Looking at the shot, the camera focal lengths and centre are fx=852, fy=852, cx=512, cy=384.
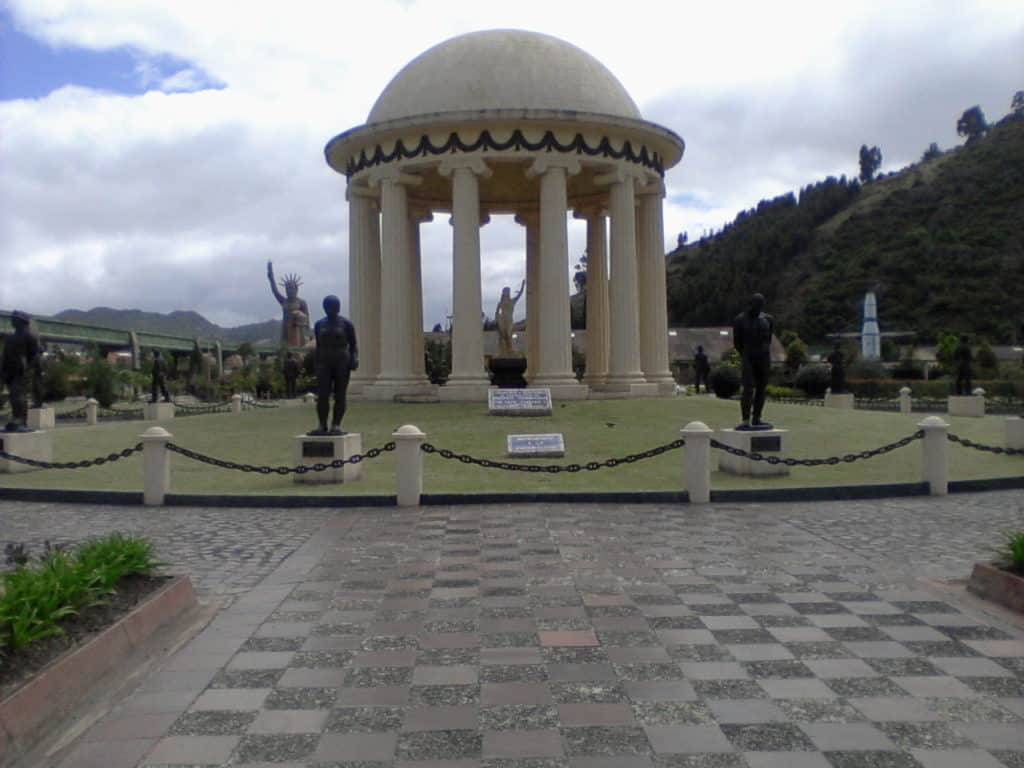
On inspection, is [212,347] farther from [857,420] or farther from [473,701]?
[473,701]

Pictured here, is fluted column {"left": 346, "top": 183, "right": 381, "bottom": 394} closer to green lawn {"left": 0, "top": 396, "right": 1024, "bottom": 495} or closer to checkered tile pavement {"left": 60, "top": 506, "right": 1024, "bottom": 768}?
green lawn {"left": 0, "top": 396, "right": 1024, "bottom": 495}

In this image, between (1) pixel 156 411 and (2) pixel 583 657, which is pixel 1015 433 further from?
(1) pixel 156 411

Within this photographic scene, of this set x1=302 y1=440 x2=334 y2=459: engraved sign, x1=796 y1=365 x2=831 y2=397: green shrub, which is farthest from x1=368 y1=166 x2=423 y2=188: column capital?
x1=796 y1=365 x2=831 y2=397: green shrub

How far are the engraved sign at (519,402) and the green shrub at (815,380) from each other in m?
23.3

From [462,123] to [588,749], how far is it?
23.7 metres

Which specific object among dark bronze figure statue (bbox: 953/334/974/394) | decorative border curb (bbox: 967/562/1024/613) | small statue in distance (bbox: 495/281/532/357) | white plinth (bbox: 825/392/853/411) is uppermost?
small statue in distance (bbox: 495/281/532/357)

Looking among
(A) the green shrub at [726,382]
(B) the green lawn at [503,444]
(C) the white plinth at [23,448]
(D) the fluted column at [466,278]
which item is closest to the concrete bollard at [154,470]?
(B) the green lawn at [503,444]

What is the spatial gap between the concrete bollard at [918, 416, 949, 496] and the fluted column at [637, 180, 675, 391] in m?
16.7

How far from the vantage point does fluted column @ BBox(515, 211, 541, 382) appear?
108 ft

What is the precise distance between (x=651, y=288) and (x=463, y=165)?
838 centimetres

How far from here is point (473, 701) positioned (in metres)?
4.82

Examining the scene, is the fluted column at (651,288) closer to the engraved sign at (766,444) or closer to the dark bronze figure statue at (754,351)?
the dark bronze figure statue at (754,351)

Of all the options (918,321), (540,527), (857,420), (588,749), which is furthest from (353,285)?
(918,321)

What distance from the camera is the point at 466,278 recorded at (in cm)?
2647
